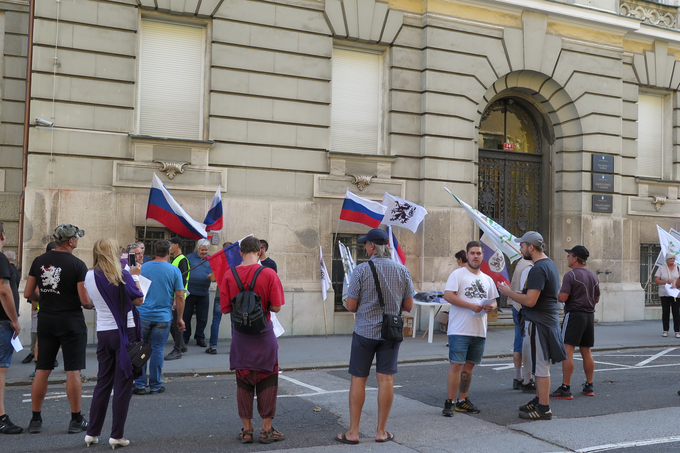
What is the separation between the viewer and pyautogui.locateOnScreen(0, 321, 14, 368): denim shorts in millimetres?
6414

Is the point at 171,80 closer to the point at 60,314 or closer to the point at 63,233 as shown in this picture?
the point at 63,233

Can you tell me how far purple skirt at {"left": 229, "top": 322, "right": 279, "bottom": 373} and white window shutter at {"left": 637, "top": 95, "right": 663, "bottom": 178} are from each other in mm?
15446

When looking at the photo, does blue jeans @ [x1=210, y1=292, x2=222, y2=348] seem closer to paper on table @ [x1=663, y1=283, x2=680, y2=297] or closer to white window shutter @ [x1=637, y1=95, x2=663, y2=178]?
paper on table @ [x1=663, y1=283, x2=680, y2=297]

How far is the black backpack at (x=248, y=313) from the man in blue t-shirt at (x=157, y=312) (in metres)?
2.54

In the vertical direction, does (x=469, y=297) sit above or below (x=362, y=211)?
below

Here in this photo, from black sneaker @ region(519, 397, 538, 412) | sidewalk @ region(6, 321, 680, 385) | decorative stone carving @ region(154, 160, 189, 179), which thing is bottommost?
sidewalk @ region(6, 321, 680, 385)

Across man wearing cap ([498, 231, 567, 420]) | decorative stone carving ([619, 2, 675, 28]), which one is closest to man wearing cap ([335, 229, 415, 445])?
man wearing cap ([498, 231, 567, 420])

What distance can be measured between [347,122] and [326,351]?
221 inches

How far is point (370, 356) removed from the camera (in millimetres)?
5973

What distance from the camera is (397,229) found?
566 inches

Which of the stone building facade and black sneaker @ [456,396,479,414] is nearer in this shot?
black sneaker @ [456,396,479,414]

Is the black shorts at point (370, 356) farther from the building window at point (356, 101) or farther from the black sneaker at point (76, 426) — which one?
the building window at point (356, 101)

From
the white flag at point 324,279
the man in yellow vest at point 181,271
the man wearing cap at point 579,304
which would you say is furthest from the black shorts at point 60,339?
the white flag at point 324,279

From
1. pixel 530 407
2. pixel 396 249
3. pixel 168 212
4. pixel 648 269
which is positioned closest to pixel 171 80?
pixel 168 212
